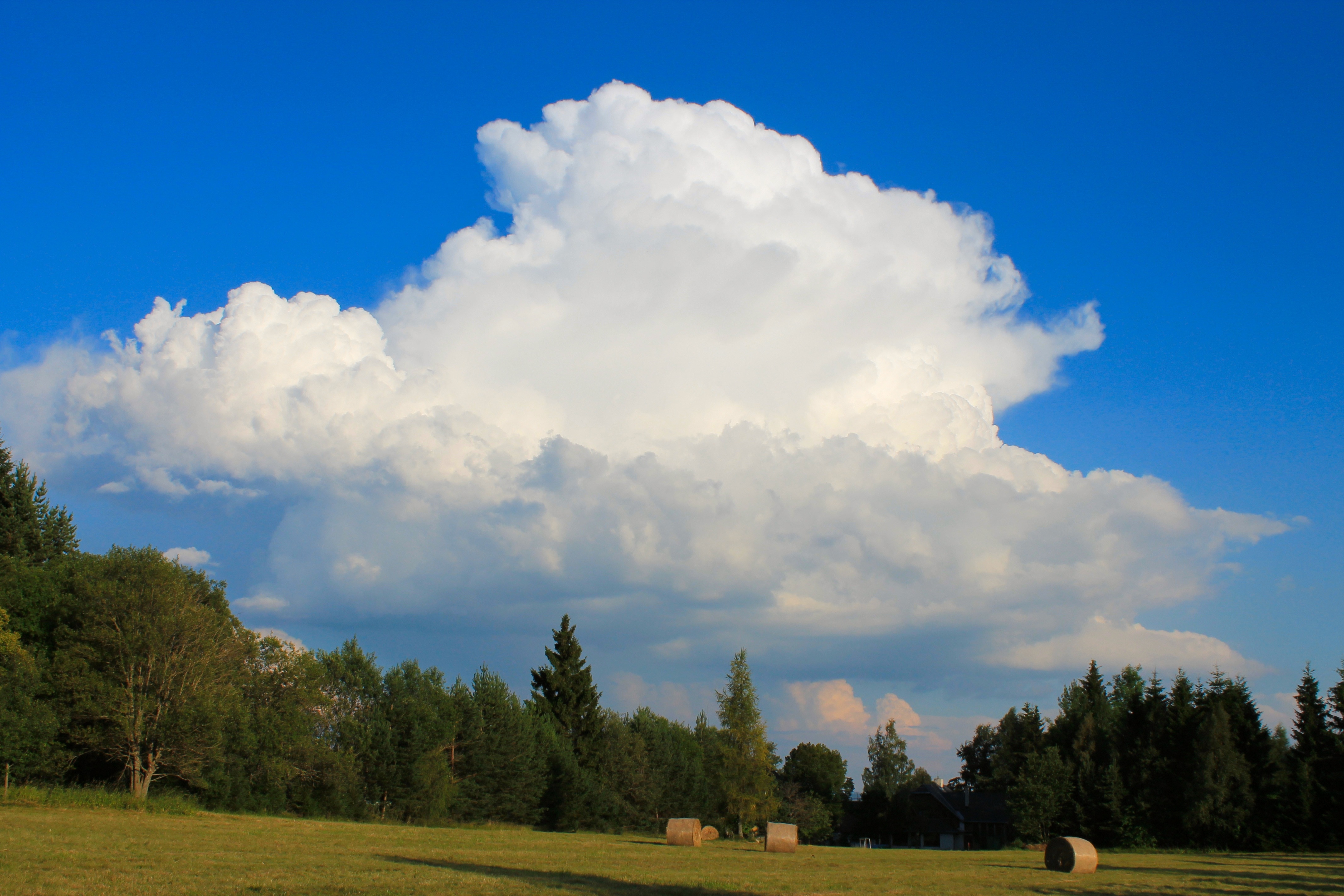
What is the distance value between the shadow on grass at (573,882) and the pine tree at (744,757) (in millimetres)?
44026

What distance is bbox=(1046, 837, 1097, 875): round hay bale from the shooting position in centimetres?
3291

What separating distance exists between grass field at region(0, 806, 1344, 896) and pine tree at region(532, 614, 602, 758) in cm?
3938

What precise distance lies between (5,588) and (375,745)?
24.9m

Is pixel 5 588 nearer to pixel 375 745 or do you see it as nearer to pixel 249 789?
pixel 249 789

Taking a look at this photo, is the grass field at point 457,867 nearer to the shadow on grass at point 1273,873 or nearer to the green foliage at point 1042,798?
the shadow on grass at point 1273,873

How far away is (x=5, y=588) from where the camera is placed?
46156mm

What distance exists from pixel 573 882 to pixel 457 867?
367 centimetres

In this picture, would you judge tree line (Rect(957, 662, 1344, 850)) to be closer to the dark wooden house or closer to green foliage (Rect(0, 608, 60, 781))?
the dark wooden house

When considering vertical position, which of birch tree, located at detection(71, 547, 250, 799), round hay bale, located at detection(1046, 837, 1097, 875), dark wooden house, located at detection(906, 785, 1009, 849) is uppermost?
birch tree, located at detection(71, 547, 250, 799)

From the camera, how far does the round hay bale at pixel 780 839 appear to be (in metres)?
41.8

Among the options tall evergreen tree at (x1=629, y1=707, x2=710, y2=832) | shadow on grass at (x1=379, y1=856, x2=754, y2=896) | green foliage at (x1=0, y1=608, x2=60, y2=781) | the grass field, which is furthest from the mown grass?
tall evergreen tree at (x1=629, y1=707, x2=710, y2=832)

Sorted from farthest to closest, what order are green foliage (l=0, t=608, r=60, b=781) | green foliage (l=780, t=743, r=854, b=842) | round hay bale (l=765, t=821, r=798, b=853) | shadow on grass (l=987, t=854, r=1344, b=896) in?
green foliage (l=780, t=743, r=854, b=842) < round hay bale (l=765, t=821, r=798, b=853) < green foliage (l=0, t=608, r=60, b=781) < shadow on grass (l=987, t=854, r=1344, b=896)

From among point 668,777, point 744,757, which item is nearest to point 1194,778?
point 744,757

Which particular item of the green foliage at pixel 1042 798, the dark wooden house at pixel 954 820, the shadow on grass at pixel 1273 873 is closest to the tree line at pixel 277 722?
the green foliage at pixel 1042 798
